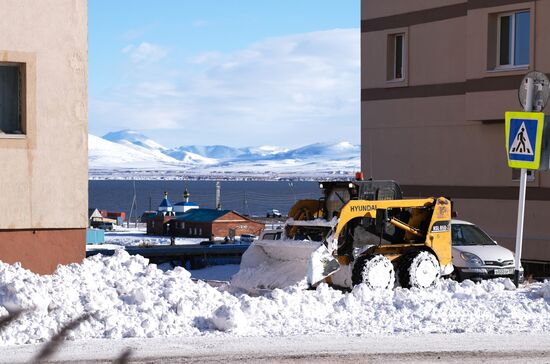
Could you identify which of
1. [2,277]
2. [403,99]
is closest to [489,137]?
[403,99]

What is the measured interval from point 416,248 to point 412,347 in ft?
25.0

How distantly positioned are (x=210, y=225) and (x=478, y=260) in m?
41.7

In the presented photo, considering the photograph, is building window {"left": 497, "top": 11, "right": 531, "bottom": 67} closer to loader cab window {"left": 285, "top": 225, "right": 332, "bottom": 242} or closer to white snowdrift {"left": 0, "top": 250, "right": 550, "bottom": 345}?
loader cab window {"left": 285, "top": 225, "right": 332, "bottom": 242}

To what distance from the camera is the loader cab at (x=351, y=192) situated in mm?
19000

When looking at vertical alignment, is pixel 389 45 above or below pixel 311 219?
above

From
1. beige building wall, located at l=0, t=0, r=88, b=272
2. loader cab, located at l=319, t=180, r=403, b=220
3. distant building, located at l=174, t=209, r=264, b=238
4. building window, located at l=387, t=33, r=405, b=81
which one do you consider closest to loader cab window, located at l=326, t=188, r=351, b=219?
loader cab, located at l=319, t=180, r=403, b=220

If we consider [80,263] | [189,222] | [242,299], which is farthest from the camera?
[189,222]

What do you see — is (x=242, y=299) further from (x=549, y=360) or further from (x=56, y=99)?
(x=56, y=99)

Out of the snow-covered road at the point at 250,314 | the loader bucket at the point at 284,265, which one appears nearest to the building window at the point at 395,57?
the loader bucket at the point at 284,265

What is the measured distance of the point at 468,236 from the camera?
21.9 m

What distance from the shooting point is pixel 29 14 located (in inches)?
706

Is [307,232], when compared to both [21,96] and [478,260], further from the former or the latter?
[21,96]

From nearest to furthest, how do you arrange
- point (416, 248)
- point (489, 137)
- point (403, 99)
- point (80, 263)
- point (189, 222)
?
point (80, 263) → point (416, 248) → point (489, 137) → point (403, 99) → point (189, 222)

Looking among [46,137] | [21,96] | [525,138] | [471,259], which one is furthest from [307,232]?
[21,96]
